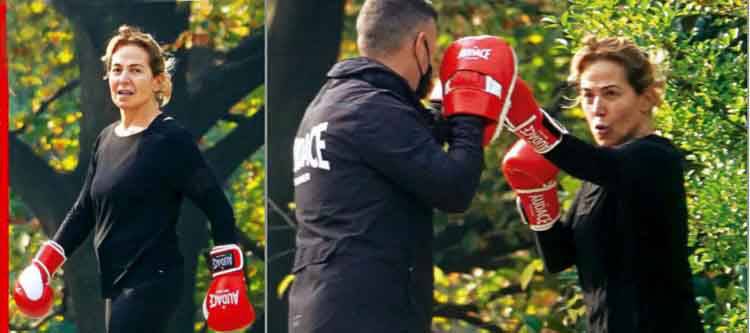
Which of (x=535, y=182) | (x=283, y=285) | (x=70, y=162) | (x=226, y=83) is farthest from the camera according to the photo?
(x=70, y=162)

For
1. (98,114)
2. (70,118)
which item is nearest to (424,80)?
(98,114)

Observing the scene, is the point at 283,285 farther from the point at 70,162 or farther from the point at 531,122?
the point at 531,122

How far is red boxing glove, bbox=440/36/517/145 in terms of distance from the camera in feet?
13.5

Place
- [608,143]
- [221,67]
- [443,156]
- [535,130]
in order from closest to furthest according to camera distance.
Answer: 1. [443,156]
2. [535,130]
3. [608,143]
4. [221,67]

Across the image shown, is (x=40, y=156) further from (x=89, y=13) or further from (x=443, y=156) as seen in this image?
(x=443, y=156)

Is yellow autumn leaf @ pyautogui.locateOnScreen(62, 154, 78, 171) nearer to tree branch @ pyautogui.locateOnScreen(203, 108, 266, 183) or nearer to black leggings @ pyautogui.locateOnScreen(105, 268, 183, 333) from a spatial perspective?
tree branch @ pyautogui.locateOnScreen(203, 108, 266, 183)

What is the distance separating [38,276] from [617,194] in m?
2.60

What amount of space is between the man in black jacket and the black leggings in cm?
147

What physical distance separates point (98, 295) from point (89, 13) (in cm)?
127

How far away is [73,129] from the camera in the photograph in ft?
20.8

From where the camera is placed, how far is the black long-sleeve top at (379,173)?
3.98 meters

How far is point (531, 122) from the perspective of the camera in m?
4.50

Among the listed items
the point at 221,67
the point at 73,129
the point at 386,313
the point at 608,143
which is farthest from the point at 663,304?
the point at 73,129

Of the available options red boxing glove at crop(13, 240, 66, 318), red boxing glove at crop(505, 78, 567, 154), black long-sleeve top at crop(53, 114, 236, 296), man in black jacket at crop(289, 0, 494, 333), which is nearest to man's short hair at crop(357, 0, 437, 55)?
man in black jacket at crop(289, 0, 494, 333)
